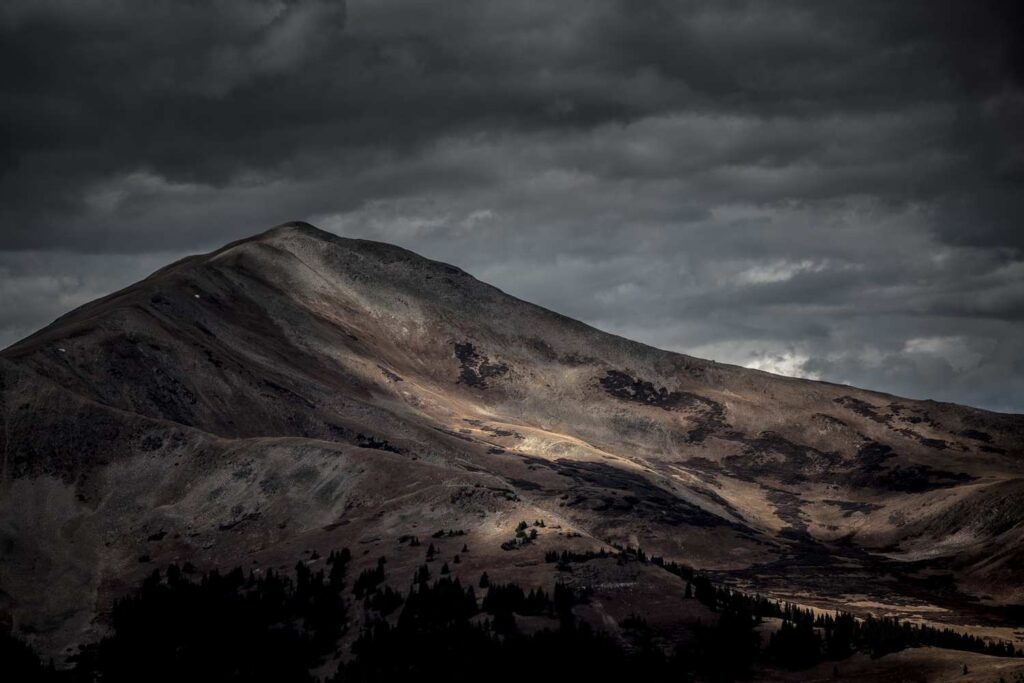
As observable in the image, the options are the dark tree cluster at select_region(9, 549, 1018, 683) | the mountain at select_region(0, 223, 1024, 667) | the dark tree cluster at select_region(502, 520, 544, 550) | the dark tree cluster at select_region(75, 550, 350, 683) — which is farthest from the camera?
the mountain at select_region(0, 223, 1024, 667)

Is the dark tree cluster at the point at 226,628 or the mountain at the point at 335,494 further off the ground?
the mountain at the point at 335,494

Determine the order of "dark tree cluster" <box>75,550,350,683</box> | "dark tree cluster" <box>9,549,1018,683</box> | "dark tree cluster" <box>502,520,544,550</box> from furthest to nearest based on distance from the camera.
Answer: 1. "dark tree cluster" <box>502,520,544,550</box>
2. "dark tree cluster" <box>75,550,350,683</box>
3. "dark tree cluster" <box>9,549,1018,683</box>

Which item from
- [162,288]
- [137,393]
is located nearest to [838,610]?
[137,393]

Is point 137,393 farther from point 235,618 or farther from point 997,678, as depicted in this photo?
point 997,678

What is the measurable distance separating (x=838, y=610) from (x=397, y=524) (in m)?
52.2

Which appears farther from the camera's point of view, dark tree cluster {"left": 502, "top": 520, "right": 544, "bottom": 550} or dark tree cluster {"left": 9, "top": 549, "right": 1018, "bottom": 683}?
dark tree cluster {"left": 502, "top": 520, "right": 544, "bottom": 550}

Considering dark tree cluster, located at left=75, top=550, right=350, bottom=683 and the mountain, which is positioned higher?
the mountain

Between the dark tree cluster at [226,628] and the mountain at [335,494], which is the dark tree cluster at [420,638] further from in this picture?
the mountain at [335,494]

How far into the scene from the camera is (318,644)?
241 ft

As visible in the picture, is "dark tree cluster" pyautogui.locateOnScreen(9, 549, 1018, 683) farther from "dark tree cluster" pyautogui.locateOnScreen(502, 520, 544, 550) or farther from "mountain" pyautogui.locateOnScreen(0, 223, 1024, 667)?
"dark tree cluster" pyautogui.locateOnScreen(502, 520, 544, 550)

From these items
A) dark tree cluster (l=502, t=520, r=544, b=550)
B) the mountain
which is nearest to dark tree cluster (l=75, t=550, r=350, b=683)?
the mountain

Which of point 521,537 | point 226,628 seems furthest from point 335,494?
point 226,628

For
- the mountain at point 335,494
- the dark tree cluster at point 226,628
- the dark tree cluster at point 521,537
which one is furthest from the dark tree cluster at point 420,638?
the dark tree cluster at point 521,537

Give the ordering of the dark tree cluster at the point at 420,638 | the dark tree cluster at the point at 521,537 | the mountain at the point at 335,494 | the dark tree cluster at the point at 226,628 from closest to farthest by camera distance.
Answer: the dark tree cluster at the point at 420,638
the dark tree cluster at the point at 226,628
the dark tree cluster at the point at 521,537
the mountain at the point at 335,494
